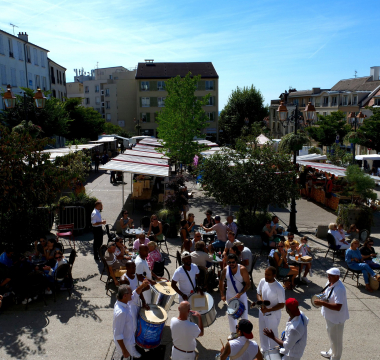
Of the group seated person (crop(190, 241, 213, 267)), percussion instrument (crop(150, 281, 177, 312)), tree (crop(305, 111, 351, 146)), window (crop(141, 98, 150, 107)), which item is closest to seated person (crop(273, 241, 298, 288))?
seated person (crop(190, 241, 213, 267))

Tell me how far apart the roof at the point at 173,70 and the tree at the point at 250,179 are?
49897mm

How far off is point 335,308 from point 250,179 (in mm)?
6778

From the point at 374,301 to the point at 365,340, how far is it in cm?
197

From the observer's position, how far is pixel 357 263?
9.06 m

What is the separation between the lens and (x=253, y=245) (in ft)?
39.2

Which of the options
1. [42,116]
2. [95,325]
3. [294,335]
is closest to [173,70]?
[42,116]

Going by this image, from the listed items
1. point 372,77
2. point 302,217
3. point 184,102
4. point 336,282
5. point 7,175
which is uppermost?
point 372,77

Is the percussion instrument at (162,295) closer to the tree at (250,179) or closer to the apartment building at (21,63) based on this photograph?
the tree at (250,179)

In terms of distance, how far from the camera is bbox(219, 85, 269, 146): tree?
57938 millimetres

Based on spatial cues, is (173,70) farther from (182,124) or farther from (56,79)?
(182,124)

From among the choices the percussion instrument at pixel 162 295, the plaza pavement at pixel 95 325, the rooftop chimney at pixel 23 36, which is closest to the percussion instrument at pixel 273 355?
the plaza pavement at pixel 95 325

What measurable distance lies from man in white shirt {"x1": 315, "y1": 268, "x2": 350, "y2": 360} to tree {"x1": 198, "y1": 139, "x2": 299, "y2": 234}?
6295 mm

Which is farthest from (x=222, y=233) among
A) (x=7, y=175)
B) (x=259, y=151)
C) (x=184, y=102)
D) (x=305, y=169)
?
(x=184, y=102)

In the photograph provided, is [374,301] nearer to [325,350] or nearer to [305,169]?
[325,350]
